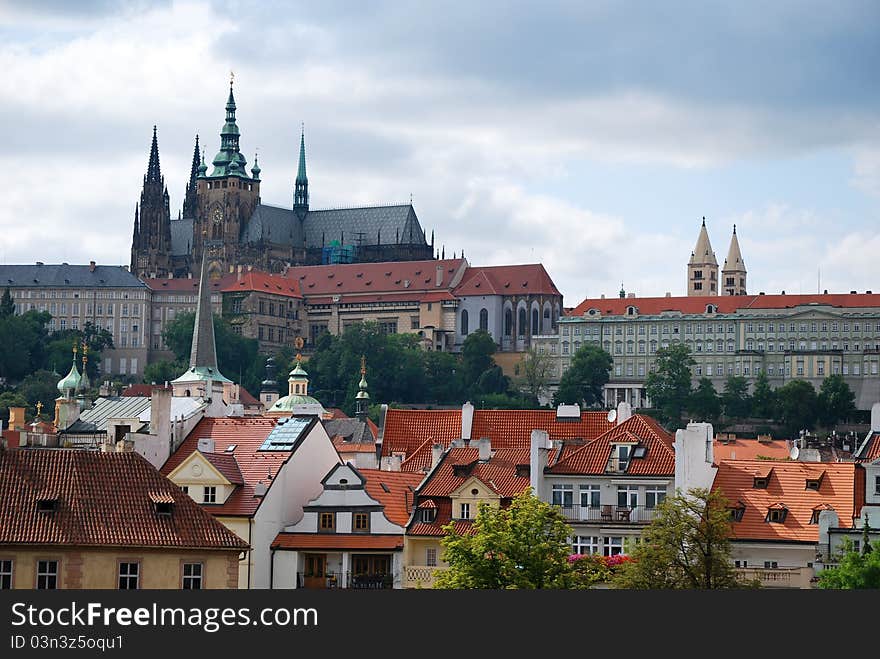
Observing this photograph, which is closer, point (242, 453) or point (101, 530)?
point (101, 530)

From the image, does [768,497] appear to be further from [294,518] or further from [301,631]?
[301,631]

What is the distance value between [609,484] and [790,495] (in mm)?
4355

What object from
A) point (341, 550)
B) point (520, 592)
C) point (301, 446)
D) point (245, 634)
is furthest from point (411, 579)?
point (245, 634)

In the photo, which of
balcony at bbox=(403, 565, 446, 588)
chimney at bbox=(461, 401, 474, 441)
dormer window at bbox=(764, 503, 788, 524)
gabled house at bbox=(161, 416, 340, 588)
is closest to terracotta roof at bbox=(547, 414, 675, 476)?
dormer window at bbox=(764, 503, 788, 524)

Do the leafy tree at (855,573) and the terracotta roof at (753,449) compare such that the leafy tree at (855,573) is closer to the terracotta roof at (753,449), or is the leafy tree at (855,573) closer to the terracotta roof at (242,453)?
the terracotta roof at (242,453)

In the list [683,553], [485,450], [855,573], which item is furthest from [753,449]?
[855,573]

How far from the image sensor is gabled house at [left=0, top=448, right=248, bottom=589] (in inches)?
1705

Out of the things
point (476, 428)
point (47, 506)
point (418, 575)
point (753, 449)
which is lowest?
point (418, 575)

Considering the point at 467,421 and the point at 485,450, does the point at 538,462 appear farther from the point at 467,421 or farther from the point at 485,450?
the point at 467,421

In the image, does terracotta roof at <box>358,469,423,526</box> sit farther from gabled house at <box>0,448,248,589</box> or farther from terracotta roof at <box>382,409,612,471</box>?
gabled house at <box>0,448,248,589</box>

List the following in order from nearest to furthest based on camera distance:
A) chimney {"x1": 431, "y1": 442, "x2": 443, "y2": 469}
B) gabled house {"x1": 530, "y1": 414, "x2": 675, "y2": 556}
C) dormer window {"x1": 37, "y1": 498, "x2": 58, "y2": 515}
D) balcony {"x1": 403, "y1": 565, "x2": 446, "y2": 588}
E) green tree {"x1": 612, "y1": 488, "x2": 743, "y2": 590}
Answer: dormer window {"x1": 37, "y1": 498, "x2": 58, "y2": 515} → green tree {"x1": 612, "y1": 488, "x2": 743, "y2": 590} → balcony {"x1": 403, "y1": 565, "x2": 446, "y2": 588} → gabled house {"x1": 530, "y1": 414, "x2": 675, "y2": 556} → chimney {"x1": 431, "y1": 442, "x2": 443, "y2": 469}

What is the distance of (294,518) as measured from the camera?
58781 millimetres

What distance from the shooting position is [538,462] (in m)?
57.6

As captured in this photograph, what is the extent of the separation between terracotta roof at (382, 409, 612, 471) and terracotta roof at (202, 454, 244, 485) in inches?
341
